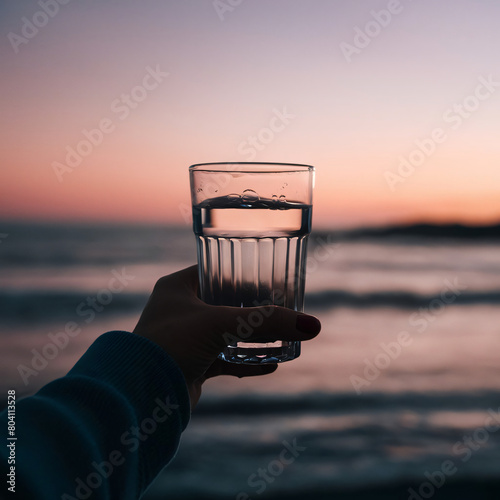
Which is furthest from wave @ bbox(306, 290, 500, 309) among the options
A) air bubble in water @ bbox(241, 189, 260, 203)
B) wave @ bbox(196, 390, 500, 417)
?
air bubble in water @ bbox(241, 189, 260, 203)

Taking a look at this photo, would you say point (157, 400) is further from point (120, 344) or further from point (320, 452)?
point (320, 452)

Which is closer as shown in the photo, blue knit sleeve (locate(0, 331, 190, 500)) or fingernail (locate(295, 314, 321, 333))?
blue knit sleeve (locate(0, 331, 190, 500))

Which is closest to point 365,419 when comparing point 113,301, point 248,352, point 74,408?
point 248,352

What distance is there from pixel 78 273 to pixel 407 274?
695 centimetres

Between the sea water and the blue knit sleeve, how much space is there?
252 mm

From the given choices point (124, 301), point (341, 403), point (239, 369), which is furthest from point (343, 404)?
point (124, 301)

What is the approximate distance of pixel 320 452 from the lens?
12.6 ft

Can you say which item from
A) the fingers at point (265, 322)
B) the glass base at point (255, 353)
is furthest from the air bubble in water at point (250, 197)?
the glass base at point (255, 353)

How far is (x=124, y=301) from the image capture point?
28.8ft

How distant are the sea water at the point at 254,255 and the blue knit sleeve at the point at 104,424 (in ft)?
0.83

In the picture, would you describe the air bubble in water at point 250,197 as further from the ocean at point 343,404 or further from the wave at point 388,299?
the wave at point 388,299

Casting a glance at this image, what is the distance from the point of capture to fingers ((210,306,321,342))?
150 cm

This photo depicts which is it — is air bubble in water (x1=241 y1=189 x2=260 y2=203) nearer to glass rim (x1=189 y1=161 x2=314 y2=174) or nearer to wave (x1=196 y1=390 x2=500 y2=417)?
glass rim (x1=189 y1=161 x2=314 y2=174)

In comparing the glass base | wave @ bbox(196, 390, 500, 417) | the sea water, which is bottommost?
wave @ bbox(196, 390, 500, 417)
